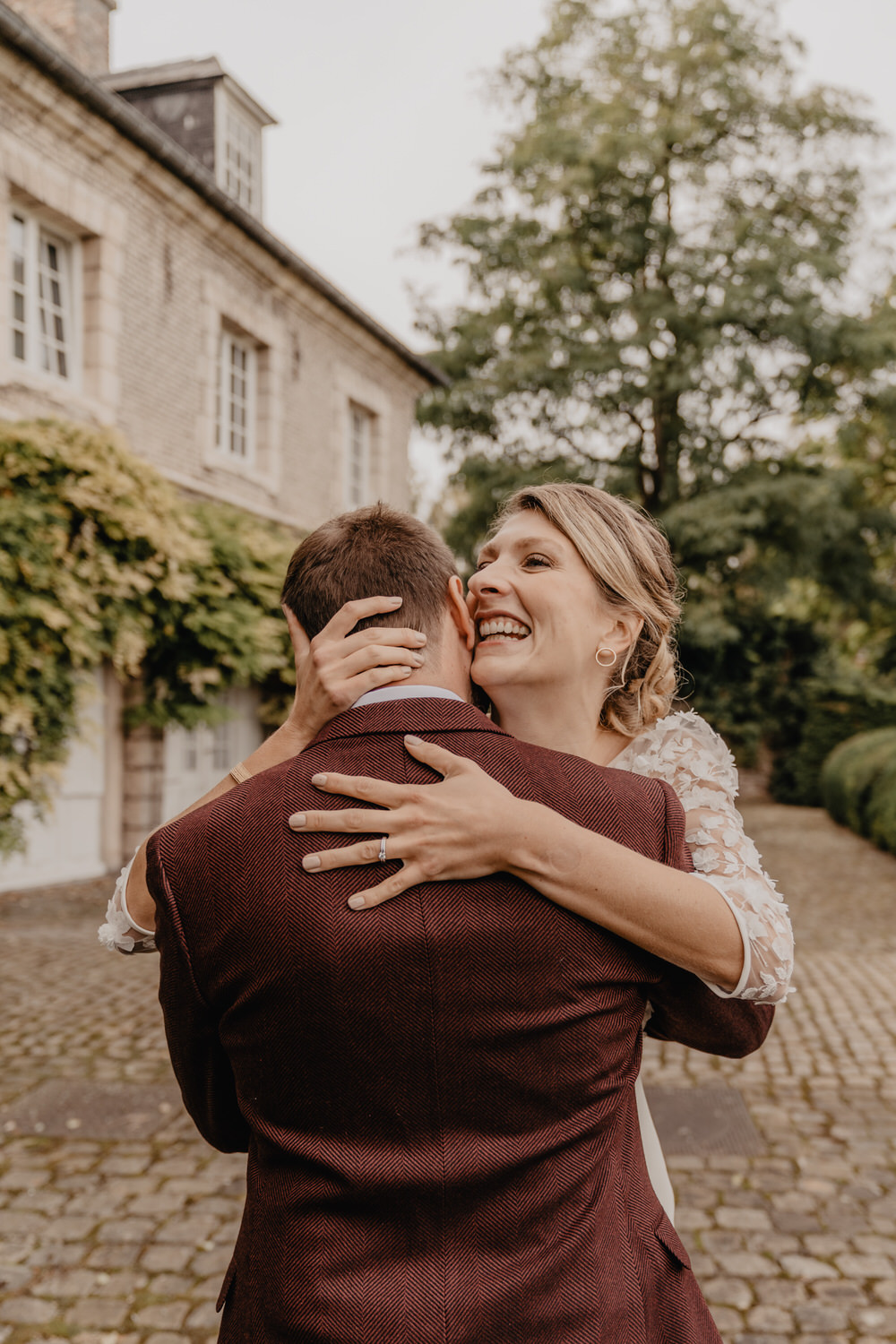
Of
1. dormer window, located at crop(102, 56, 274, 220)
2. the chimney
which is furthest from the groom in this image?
dormer window, located at crop(102, 56, 274, 220)

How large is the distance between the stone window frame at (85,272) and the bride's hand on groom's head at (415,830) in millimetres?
9101

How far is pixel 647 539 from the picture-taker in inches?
74.2

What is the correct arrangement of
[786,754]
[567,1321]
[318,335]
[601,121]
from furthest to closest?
[786,754]
[601,121]
[318,335]
[567,1321]

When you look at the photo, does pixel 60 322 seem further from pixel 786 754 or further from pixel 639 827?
pixel 786 754

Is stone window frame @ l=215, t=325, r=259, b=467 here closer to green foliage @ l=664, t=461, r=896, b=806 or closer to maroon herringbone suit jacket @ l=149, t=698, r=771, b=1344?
green foliage @ l=664, t=461, r=896, b=806

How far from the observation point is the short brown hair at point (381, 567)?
1381mm

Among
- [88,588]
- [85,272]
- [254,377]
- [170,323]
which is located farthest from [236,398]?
[88,588]

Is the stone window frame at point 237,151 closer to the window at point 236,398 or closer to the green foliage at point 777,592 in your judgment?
the window at point 236,398

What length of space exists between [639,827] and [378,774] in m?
0.34

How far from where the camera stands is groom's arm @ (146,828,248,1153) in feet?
3.97

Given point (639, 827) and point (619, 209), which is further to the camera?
point (619, 209)

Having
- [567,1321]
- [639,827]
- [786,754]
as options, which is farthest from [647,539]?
[786,754]

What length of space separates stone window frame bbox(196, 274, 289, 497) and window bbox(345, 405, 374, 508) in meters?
2.36

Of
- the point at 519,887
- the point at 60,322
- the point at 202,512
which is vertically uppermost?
the point at 60,322
